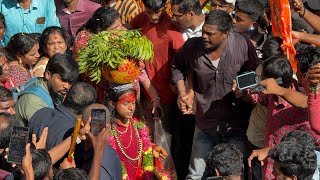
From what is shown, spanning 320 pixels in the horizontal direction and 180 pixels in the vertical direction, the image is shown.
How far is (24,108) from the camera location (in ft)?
24.1

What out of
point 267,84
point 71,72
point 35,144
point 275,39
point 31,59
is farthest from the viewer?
point 31,59

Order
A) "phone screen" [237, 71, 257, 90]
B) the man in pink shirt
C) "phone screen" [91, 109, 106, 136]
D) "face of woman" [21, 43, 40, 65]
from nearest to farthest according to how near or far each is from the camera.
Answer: "phone screen" [91, 109, 106, 136] → "phone screen" [237, 71, 257, 90] → "face of woman" [21, 43, 40, 65] → the man in pink shirt

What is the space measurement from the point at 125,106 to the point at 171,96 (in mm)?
1156

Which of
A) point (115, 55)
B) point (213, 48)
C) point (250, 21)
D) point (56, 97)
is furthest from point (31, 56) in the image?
point (250, 21)

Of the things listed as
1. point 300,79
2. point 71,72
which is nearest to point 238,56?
point 300,79

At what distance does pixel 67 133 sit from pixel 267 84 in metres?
1.68

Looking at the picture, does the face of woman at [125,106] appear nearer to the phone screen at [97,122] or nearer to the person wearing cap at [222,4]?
the phone screen at [97,122]

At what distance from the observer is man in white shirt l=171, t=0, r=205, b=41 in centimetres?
811

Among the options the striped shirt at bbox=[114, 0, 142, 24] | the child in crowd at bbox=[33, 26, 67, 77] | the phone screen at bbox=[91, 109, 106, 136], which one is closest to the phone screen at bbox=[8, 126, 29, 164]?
the phone screen at bbox=[91, 109, 106, 136]

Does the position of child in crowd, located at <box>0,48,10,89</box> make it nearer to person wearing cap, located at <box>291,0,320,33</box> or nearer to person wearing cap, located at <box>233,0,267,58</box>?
person wearing cap, located at <box>233,0,267,58</box>

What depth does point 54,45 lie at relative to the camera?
8336 millimetres

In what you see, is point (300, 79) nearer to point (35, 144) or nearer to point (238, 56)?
point (238, 56)

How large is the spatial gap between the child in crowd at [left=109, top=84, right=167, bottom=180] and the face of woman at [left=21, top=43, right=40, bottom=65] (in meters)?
1.43

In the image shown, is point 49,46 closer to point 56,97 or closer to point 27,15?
Result: point 56,97
